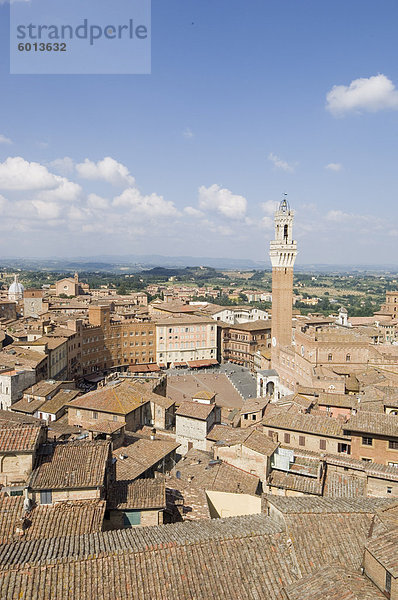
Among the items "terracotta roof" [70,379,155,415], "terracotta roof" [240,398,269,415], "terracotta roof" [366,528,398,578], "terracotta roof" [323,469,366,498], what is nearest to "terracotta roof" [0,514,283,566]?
"terracotta roof" [366,528,398,578]

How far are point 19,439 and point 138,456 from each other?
8.85 metres

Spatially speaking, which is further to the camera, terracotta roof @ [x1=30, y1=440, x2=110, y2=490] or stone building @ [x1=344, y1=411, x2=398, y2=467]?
stone building @ [x1=344, y1=411, x2=398, y2=467]

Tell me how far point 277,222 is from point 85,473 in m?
53.7

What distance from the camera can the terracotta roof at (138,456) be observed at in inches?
753

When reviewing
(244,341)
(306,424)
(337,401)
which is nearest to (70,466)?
(306,424)

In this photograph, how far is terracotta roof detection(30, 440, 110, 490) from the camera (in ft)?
41.4

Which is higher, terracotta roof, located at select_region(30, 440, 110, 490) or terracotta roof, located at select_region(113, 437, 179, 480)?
terracotta roof, located at select_region(30, 440, 110, 490)

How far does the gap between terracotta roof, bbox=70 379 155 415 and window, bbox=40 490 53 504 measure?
16451 mm

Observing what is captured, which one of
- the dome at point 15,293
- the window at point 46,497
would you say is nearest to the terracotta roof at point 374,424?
the window at point 46,497

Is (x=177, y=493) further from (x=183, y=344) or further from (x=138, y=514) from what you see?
(x=183, y=344)

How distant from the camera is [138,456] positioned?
21.3 meters

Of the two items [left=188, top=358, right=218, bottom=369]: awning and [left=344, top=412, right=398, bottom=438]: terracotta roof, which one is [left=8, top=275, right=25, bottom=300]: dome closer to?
[left=188, top=358, right=218, bottom=369]: awning

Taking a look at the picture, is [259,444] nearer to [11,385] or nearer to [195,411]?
[195,411]

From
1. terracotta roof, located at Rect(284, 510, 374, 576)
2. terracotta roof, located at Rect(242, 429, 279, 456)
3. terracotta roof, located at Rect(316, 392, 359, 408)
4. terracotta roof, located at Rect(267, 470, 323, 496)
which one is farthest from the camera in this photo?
terracotta roof, located at Rect(316, 392, 359, 408)
